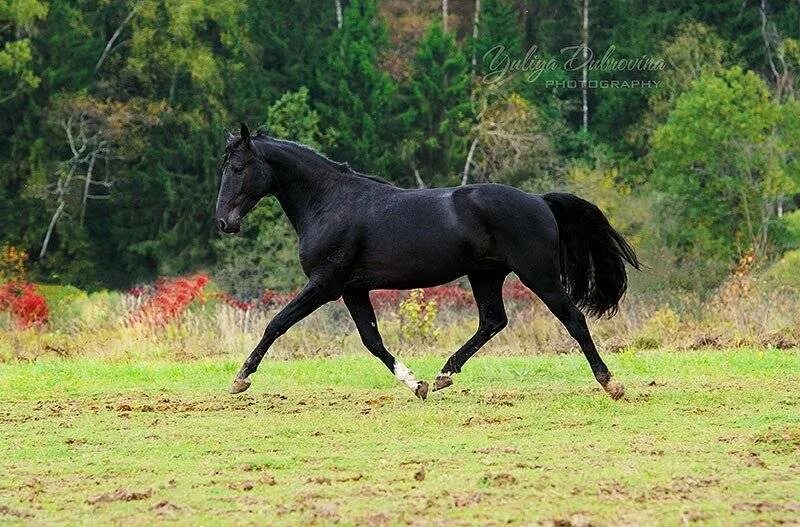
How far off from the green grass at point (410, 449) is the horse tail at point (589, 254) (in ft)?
2.80

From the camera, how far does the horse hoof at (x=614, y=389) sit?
514 inches

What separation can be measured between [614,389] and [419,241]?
2.12m

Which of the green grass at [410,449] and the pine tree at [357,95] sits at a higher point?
the pine tree at [357,95]

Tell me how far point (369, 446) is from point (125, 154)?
49.9 meters

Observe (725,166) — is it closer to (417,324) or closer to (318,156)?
(417,324)


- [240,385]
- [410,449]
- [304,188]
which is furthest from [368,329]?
[410,449]

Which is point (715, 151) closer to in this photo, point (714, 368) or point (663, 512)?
point (714, 368)

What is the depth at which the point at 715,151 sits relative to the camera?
50.4 meters

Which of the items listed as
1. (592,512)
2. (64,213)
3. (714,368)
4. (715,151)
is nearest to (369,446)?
(592,512)

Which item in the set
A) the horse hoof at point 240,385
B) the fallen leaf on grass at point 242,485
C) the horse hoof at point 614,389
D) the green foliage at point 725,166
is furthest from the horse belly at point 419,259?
the green foliage at point 725,166

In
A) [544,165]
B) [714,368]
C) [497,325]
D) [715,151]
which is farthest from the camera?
[544,165]

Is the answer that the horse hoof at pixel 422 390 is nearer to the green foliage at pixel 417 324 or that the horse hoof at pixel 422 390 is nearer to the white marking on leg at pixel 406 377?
the white marking on leg at pixel 406 377

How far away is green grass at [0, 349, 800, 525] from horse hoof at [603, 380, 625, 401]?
0.43 ft

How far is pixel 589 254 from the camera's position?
1437 centimetres
